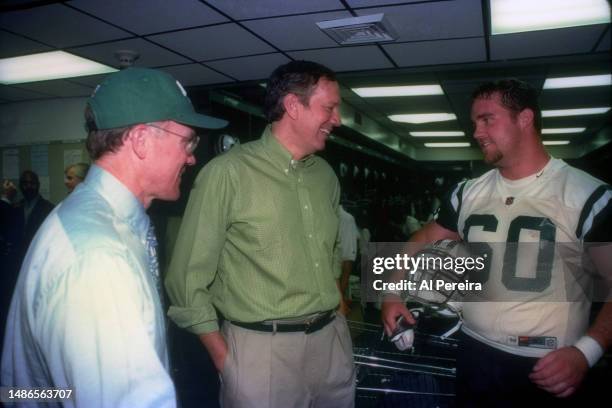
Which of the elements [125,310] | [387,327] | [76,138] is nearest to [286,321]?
[387,327]

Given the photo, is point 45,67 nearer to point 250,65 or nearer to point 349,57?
point 250,65

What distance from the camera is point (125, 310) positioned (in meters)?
0.71

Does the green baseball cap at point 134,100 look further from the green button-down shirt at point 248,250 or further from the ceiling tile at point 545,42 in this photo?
the ceiling tile at point 545,42

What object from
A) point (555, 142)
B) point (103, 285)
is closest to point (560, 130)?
point (555, 142)

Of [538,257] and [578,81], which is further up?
[578,81]

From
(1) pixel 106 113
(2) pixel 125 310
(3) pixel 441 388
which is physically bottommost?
(3) pixel 441 388

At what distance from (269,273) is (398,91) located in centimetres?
534

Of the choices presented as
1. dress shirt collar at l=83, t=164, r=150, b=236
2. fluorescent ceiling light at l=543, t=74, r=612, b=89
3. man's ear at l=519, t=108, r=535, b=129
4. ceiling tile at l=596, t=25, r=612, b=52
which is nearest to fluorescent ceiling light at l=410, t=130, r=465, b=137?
fluorescent ceiling light at l=543, t=74, r=612, b=89

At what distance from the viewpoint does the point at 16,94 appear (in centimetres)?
482

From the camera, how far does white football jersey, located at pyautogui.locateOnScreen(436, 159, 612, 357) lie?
1395mm

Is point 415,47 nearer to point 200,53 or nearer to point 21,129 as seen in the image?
point 200,53

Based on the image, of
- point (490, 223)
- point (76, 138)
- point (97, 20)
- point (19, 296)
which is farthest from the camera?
point (76, 138)

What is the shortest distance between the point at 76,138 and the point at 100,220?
4.94 metres

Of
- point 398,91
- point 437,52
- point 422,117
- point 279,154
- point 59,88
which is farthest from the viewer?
point 422,117
